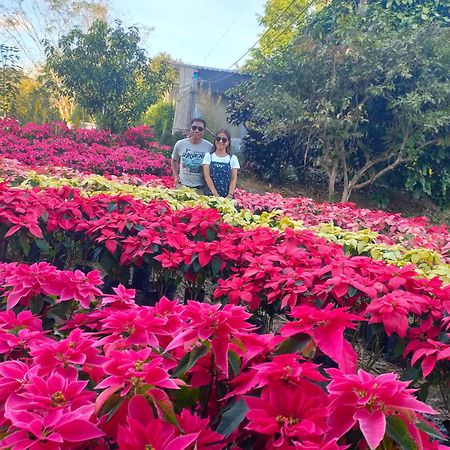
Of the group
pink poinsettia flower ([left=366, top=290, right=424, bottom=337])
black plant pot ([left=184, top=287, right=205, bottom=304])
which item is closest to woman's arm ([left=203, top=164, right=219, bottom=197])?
black plant pot ([left=184, top=287, right=205, bottom=304])

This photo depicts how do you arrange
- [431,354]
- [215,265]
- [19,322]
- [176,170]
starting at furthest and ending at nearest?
[176,170] → [215,265] → [431,354] → [19,322]

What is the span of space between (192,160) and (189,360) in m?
4.35

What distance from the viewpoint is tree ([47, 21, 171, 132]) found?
39.5 ft

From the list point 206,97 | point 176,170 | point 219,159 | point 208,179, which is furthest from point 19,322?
point 206,97

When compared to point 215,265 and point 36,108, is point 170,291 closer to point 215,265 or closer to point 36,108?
point 215,265

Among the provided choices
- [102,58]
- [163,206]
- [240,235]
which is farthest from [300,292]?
[102,58]

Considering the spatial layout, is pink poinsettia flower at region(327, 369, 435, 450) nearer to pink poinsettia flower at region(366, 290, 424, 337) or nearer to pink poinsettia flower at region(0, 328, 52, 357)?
pink poinsettia flower at region(0, 328, 52, 357)

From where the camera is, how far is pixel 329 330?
1095 millimetres

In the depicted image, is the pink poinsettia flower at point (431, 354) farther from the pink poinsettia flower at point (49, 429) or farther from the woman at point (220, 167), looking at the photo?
the woman at point (220, 167)

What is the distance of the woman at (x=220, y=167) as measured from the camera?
4984mm

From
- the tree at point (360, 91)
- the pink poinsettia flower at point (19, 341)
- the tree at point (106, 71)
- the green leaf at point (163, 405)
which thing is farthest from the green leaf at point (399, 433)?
the tree at point (106, 71)

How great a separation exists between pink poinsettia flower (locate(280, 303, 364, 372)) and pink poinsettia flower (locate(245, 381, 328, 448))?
13 centimetres

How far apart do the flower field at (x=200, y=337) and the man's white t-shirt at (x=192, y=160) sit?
5.64 feet

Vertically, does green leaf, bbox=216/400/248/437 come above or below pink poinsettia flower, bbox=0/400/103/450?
below
